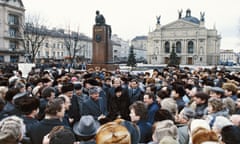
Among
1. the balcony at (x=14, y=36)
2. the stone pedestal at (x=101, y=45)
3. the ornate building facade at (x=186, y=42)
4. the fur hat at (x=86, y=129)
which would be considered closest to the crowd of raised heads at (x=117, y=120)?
the fur hat at (x=86, y=129)

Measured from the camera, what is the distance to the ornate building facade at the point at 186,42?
9988cm

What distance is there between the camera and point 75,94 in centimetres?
650

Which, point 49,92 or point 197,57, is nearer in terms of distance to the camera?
point 49,92

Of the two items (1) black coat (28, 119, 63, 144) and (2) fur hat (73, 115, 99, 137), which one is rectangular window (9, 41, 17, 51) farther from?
(2) fur hat (73, 115, 99, 137)

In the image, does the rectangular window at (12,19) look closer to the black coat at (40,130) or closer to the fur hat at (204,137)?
the black coat at (40,130)

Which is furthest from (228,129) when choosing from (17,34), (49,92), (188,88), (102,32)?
(17,34)

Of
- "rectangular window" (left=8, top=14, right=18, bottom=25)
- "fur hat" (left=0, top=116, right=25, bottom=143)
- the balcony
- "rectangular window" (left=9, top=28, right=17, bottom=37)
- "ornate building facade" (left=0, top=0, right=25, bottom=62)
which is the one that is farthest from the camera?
"rectangular window" (left=9, top=28, right=17, bottom=37)

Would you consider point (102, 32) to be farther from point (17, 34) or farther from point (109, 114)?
point (17, 34)

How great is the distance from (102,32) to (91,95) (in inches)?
666

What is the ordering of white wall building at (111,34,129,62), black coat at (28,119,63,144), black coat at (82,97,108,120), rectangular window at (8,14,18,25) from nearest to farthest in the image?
1. black coat at (28,119,63,144)
2. black coat at (82,97,108,120)
3. rectangular window at (8,14,18,25)
4. white wall building at (111,34,129,62)

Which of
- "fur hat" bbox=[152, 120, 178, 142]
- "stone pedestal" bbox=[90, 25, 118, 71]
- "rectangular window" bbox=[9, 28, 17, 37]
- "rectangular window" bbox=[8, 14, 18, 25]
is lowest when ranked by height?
"fur hat" bbox=[152, 120, 178, 142]

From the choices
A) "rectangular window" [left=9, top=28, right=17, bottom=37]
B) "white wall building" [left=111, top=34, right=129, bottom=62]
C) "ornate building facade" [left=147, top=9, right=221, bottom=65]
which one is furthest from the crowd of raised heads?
"white wall building" [left=111, top=34, right=129, bottom=62]

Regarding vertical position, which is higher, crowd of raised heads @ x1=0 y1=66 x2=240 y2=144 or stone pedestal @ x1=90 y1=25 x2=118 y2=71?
stone pedestal @ x1=90 y1=25 x2=118 y2=71

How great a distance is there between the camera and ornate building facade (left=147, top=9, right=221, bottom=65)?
328 feet
